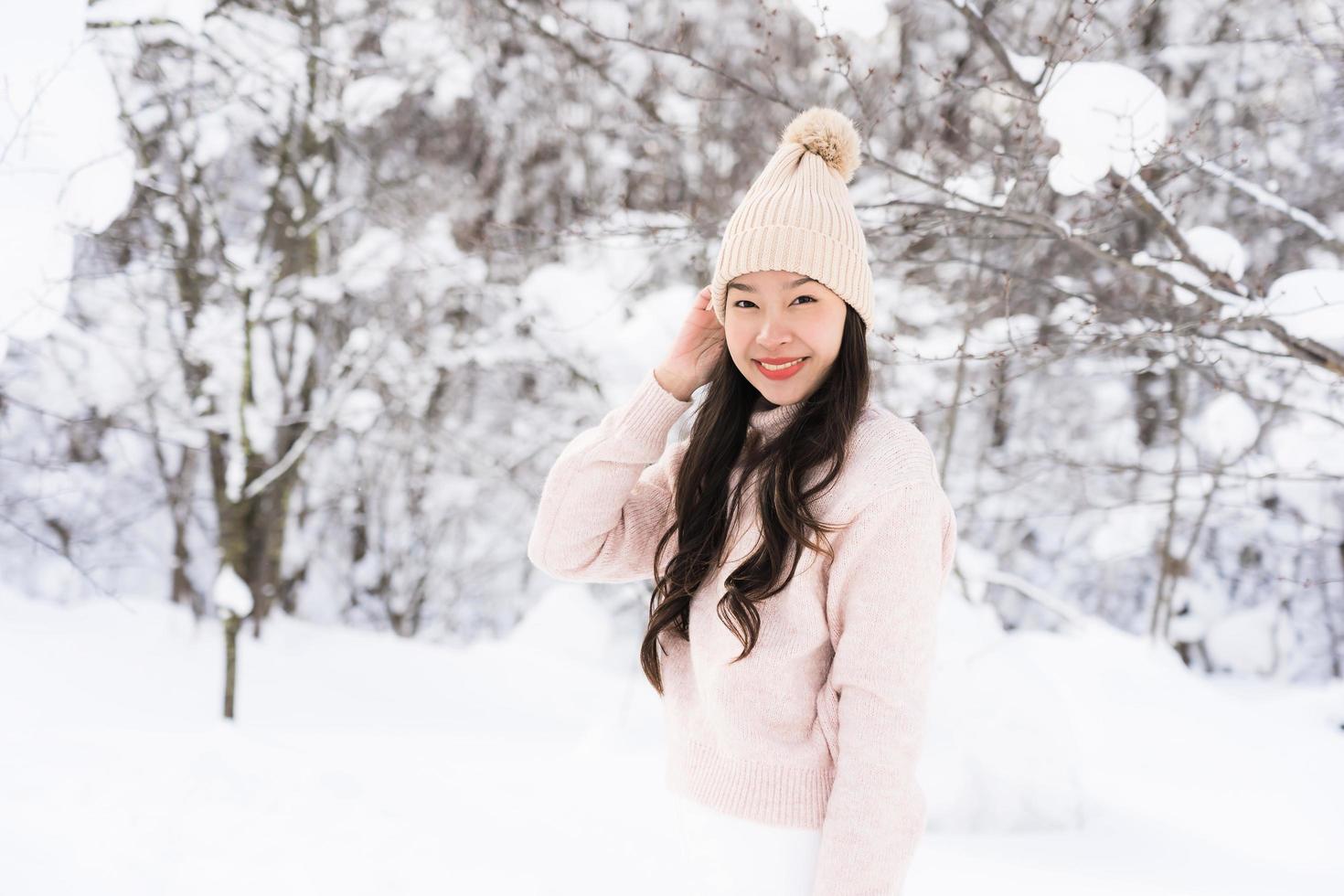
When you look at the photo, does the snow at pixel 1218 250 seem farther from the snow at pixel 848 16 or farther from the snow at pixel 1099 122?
the snow at pixel 848 16

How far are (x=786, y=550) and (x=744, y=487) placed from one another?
160mm

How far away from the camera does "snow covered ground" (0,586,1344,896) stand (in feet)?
9.43

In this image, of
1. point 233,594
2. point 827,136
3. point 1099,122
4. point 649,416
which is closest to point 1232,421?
point 1099,122

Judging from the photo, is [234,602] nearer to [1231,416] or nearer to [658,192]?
[658,192]

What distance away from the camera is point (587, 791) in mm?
3738

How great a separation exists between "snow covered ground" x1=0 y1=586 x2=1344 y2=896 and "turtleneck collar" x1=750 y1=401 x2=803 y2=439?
1742 mm

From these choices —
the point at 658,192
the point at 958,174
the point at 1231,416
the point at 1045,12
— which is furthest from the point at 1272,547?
the point at 958,174

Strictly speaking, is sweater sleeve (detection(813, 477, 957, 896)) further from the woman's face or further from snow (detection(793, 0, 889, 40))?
snow (detection(793, 0, 889, 40))

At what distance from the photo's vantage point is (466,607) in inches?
391

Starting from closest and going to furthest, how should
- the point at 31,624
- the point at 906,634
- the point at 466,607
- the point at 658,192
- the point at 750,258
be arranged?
the point at 906,634
the point at 750,258
the point at 31,624
the point at 658,192
the point at 466,607

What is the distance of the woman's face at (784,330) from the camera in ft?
4.85

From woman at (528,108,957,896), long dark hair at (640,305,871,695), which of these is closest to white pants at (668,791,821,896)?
woman at (528,108,957,896)

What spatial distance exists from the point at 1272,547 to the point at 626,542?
8081 mm

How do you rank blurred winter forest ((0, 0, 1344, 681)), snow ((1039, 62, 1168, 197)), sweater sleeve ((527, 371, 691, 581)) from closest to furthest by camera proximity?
sweater sleeve ((527, 371, 691, 581)) < snow ((1039, 62, 1168, 197)) < blurred winter forest ((0, 0, 1344, 681))
